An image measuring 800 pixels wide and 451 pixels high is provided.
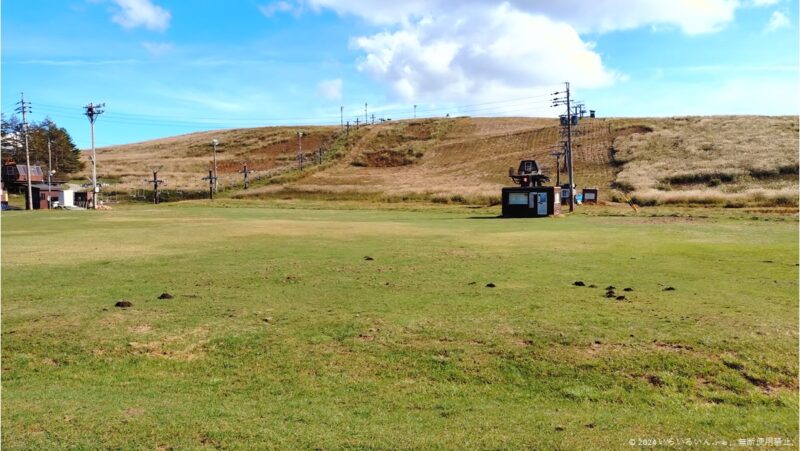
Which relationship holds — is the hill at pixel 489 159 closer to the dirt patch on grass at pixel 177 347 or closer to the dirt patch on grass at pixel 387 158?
the dirt patch on grass at pixel 387 158

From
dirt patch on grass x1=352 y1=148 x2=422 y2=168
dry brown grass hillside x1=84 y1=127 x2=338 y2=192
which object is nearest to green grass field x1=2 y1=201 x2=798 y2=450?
dry brown grass hillside x1=84 y1=127 x2=338 y2=192

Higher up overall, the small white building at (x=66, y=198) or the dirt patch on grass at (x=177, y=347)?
the small white building at (x=66, y=198)

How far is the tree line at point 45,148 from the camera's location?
128875 mm

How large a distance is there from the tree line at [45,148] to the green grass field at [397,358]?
13104cm

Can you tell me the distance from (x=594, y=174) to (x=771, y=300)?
87.4 metres

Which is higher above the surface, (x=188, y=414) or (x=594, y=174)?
(x=594, y=174)

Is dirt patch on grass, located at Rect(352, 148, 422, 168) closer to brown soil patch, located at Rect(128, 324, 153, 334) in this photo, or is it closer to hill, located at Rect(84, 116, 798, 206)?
hill, located at Rect(84, 116, 798, 206)

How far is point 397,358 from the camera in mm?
9227

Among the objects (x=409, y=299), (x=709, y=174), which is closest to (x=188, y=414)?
(x=409, y=299)

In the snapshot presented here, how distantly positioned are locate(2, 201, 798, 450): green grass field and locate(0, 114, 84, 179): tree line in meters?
131

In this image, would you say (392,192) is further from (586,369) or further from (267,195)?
(586,369)

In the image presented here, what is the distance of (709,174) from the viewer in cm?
8350

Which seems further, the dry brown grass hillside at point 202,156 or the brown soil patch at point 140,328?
the dry brown grass hillside at point 202,156

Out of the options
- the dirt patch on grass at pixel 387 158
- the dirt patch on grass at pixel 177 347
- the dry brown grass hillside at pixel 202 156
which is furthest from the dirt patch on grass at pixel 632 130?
the dirt patch on grass at pixel 177 347
